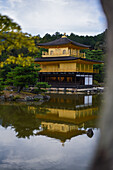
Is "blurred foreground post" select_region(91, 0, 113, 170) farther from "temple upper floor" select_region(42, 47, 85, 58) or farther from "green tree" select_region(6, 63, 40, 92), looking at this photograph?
"temple upper floor" select_region(42, 47, 85, 58)

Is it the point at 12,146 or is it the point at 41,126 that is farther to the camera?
the point at 41,126

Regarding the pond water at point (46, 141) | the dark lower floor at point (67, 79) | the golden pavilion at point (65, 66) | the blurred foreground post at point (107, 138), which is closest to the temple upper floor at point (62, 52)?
the golden pavilion at point (65, 66)

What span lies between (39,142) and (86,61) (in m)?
26.6

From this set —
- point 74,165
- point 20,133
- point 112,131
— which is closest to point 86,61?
point 20,133

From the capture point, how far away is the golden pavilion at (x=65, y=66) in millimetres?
33062

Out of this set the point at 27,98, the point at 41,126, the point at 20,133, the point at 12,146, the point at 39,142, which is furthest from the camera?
the point at 27,98

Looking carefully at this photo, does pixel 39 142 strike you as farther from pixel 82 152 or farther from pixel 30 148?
pixel 82 152

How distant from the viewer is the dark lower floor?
1299 inches

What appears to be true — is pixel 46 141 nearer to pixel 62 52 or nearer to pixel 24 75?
pixel 24 75

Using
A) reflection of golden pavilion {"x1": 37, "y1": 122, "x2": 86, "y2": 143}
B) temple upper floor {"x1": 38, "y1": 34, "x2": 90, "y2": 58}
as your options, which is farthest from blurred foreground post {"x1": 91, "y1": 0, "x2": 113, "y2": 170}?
temple upper floor {"x1": 38, "y1": 34, "x2": 90, "y2": 58}

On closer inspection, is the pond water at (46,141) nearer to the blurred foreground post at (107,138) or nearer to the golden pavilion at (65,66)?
the blurred foreground post at (107,138)

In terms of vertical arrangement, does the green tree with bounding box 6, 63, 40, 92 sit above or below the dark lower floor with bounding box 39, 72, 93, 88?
above

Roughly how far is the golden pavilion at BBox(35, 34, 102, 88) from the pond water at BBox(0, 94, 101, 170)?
1997 cm

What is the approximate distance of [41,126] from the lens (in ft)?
34.6
